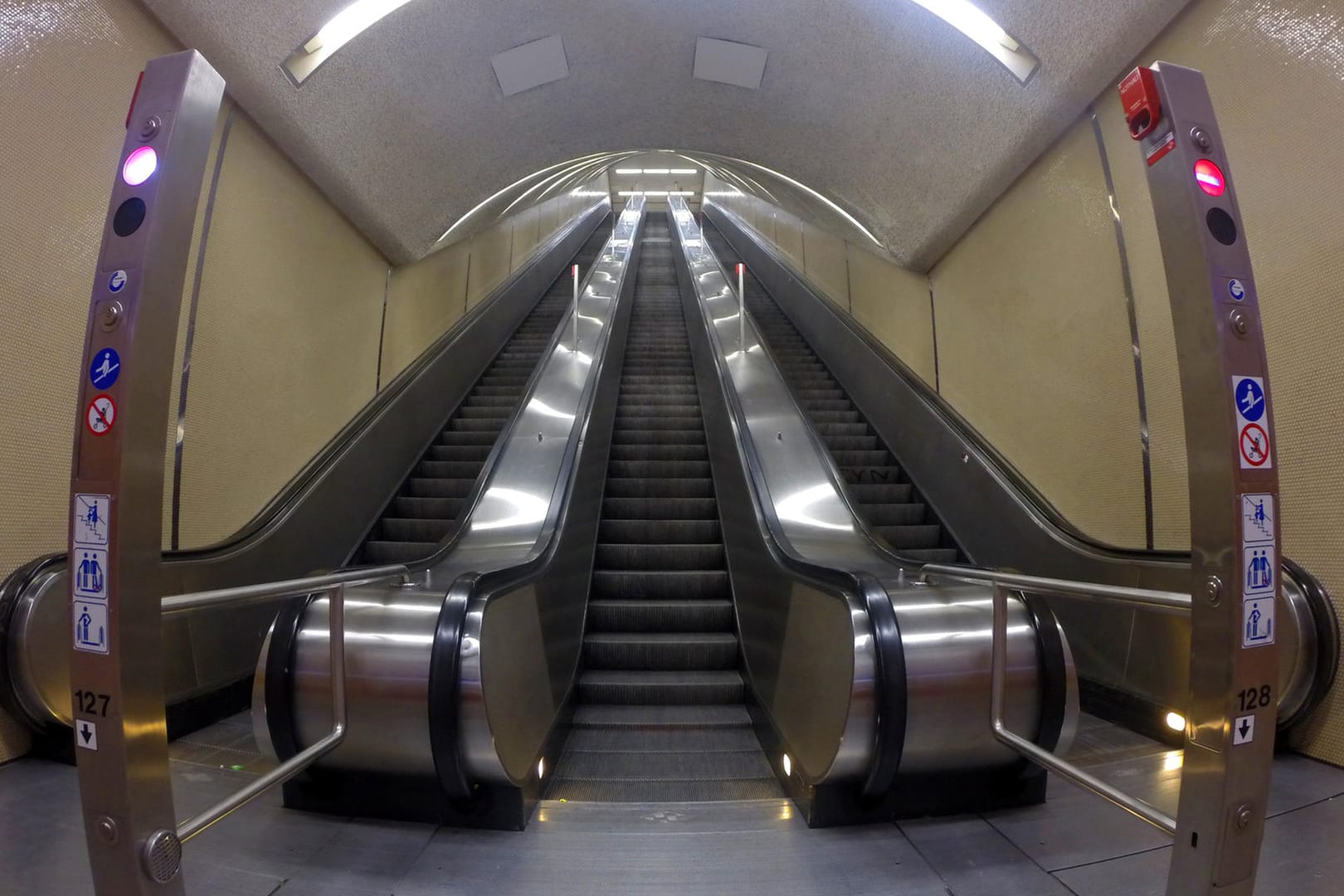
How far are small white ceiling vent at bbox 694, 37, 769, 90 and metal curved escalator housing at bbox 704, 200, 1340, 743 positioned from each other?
8.61 feet

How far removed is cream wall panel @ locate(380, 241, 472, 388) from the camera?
5852 millimetres

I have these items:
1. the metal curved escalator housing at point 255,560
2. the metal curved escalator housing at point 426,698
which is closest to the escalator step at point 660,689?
the metal curved escalator housing at point 426,698

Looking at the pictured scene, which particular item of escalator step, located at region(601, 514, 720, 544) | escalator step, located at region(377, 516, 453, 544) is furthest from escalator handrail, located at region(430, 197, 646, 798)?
escalator step, located at region(377, 516, 453, 544)

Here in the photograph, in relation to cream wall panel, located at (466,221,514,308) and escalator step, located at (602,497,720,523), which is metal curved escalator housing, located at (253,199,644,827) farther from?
cream wall panel, located at (466,221,514,308)

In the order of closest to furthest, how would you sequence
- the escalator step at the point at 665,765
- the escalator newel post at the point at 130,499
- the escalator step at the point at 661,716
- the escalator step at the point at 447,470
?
the escalator newel post at the point at 130,499 → the escalator step at the point at 665,765 → the escalator step at the point at 661,716 → the escalator step at the point at 447,470

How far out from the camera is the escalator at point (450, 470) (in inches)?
176

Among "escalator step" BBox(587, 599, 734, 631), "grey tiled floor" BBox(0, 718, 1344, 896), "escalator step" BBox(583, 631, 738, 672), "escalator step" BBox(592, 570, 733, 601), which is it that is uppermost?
"escalator step" BBox(592, 570, 733, 601)

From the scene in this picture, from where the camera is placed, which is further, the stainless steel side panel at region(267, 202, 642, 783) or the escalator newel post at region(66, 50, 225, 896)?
the stainless steel side panel at region(267, 202, 642, 783)

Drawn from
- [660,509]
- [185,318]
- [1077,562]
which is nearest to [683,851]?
[1077,562]

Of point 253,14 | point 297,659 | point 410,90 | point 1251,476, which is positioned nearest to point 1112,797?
point 1251,476

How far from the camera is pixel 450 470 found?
5.34 metres

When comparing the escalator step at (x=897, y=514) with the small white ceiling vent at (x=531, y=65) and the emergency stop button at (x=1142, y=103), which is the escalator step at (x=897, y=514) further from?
the small white ceiling vent at (x=531, y=65)

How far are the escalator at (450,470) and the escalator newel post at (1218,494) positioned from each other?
129 inches

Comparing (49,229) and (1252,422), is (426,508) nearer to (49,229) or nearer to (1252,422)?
(49,229)
